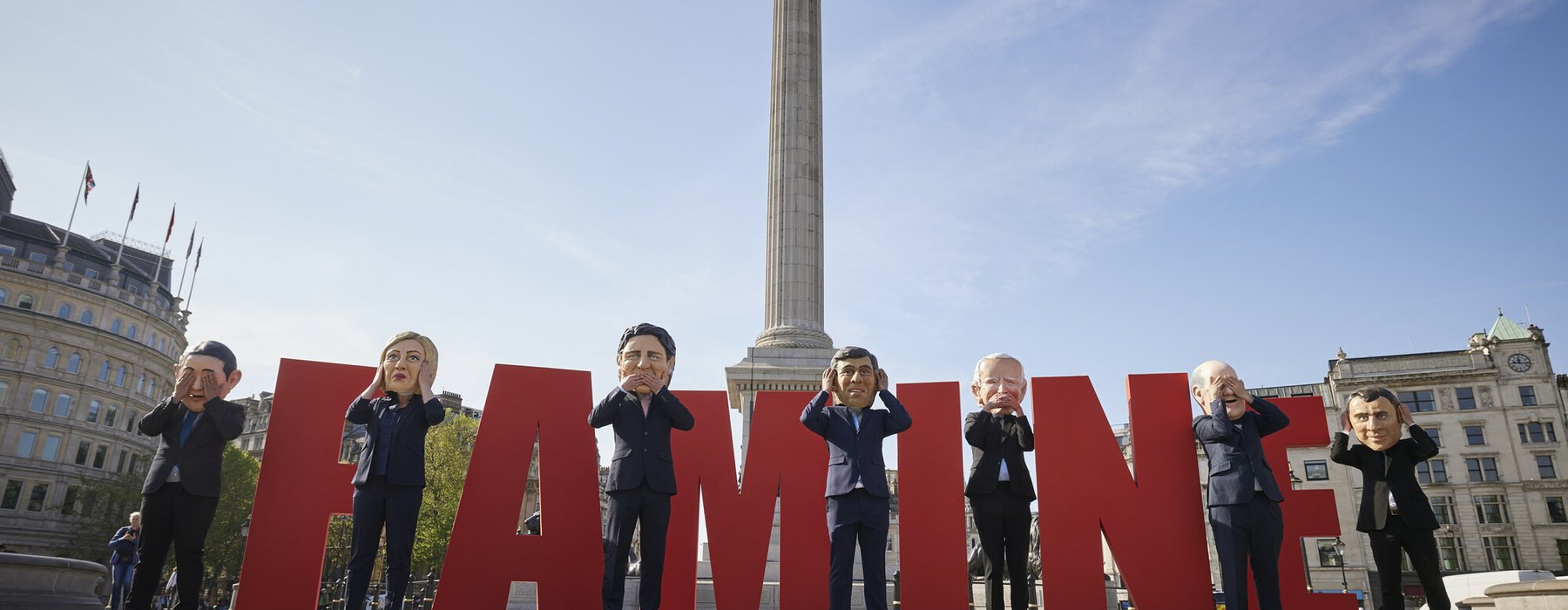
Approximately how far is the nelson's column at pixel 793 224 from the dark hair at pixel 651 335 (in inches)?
359

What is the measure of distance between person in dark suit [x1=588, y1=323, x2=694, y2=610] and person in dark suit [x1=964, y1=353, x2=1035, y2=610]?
2.64 metres

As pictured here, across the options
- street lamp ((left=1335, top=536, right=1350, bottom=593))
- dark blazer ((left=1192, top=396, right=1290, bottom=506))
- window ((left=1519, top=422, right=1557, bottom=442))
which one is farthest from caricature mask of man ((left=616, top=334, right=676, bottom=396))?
window ((left=1519, top=422, right=1557, bottom=442))

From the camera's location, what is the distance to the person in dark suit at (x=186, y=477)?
6805mm

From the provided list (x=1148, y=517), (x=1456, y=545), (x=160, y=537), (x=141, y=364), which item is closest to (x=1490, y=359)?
(x=1456, y=545)

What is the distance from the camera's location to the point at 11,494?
137 ft

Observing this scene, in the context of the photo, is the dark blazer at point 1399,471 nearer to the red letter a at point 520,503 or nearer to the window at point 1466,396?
the red letter a at point 520,503

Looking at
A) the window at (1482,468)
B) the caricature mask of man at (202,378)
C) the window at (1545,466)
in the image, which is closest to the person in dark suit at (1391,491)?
the caricature mask of man at (202,378)

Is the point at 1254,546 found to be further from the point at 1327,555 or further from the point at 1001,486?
the point at 1327,555

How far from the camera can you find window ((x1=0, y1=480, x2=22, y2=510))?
41375mm

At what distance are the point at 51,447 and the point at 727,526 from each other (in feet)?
168

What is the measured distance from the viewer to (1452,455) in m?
48.0

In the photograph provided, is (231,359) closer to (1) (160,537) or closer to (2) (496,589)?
(1) (160,537)

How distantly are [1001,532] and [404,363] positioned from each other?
552 centimetres

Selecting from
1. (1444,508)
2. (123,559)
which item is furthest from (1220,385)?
(1444,508)
